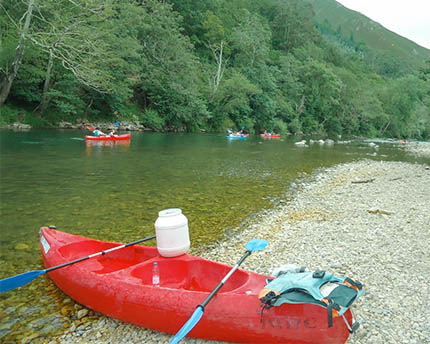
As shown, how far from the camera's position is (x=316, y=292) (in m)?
3.24

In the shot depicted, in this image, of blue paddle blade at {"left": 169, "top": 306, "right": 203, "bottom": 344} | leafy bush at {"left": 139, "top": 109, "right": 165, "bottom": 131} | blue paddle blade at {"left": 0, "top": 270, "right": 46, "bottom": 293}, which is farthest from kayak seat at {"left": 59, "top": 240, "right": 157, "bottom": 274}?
leafy bush at {"left": 139, "top": 109, "right": 165, "bottom": 131}

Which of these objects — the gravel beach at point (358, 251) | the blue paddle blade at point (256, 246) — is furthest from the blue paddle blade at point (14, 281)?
the blue paddle blade at point (256, 246)

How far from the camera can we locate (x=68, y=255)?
5012mm

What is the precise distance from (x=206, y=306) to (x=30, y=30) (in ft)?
96.3

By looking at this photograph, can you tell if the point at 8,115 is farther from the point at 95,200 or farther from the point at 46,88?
the point at 95,200

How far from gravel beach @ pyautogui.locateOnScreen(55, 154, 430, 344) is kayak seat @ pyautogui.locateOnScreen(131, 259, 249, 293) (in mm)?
748

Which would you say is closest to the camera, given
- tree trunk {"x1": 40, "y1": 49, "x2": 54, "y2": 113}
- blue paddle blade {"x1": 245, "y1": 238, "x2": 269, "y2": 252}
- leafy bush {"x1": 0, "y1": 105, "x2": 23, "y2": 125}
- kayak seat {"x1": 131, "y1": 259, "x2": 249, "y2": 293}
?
kayak seat {"x1": 131, "y1": 259, "x2": 249, "y2": 293}

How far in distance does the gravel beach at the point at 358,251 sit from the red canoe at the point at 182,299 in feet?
0.96

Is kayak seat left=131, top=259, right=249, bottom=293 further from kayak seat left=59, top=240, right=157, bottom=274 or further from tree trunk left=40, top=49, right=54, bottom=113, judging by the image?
tree trunk left=40, top=49, right=54, bottom=113

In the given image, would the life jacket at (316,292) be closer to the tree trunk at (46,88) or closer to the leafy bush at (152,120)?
the tree trunk at (46,88)

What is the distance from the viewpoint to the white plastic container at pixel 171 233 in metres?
4.38

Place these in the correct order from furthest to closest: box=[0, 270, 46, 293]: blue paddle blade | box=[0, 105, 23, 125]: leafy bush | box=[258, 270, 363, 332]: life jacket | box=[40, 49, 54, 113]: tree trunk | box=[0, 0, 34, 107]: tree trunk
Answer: box=[40, 49, 54, 113]: tree trunk, box=[0, 105, 23, 125]: leafy bush, box=[0, 0, 34, 107]: tree trunk, box=[0, 270, 46, 293]: blue paddle blade, box=[258, 270, 363, 332]: life jacket

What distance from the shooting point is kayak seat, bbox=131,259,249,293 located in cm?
433

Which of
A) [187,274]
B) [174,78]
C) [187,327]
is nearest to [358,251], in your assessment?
[187,274]
